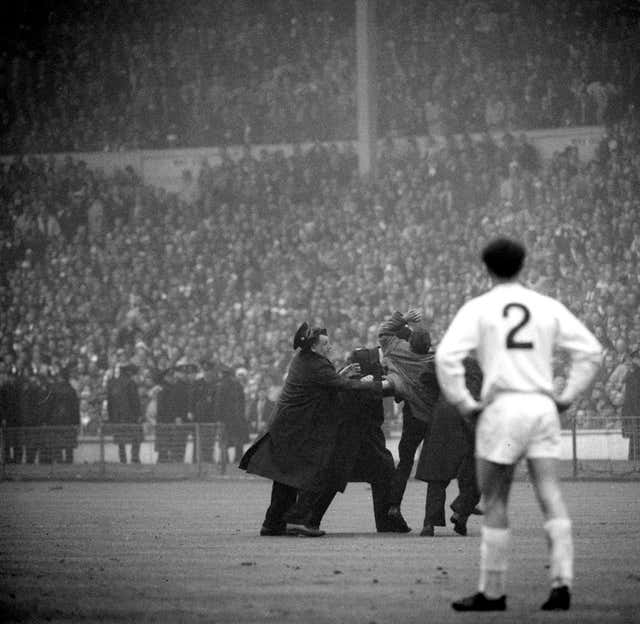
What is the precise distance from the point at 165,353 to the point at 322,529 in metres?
18.8

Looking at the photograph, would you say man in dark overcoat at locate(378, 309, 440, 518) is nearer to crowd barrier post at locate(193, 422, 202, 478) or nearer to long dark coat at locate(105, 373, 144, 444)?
crowd barrier post at locate(193, 422, 202, 478)

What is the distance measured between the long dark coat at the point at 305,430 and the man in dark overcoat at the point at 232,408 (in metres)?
13.0

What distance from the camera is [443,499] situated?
521 inches

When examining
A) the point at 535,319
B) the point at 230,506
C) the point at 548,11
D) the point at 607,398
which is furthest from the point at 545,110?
the point at 535,319

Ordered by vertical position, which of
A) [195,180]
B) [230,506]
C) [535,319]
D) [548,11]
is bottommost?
[230,506]

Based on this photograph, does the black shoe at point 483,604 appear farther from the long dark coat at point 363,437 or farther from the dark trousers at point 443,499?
the long dark coat at point 363,437

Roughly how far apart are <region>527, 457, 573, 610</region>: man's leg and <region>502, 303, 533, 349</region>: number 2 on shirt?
0.52 m

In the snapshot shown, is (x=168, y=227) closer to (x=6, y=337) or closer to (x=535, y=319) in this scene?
(x=6, y=337)

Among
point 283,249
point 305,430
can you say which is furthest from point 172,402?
point 305,430

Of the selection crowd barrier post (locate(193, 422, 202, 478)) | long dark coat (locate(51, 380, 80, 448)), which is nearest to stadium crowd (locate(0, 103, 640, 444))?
long dark coat (locate(51, 380, 80, 448))

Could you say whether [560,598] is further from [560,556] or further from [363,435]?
[363,435]

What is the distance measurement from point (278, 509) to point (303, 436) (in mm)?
618

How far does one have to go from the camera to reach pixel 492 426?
24.9 feet

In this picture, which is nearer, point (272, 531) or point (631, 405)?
point (272, 531)
